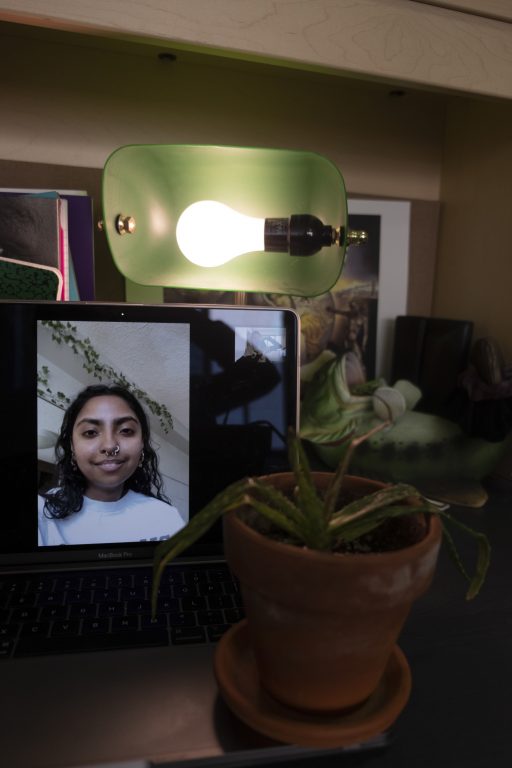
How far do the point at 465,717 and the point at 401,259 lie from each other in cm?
60

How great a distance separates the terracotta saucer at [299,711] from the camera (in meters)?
0.26

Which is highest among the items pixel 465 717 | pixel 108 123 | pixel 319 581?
pixel 108 123

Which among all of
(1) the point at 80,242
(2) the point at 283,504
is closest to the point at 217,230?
(1) the point at 80,242

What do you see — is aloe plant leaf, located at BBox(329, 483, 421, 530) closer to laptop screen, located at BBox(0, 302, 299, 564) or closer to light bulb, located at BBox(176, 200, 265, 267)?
laptop screen, located at BBox(0, 302, 299, 564)

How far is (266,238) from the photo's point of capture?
552mm

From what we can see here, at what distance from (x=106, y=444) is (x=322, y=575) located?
283mm

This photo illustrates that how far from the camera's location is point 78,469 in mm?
476

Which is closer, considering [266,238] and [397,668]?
[397,668]

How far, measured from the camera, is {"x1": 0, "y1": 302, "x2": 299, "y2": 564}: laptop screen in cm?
47

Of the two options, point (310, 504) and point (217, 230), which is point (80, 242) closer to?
point (217, 230)

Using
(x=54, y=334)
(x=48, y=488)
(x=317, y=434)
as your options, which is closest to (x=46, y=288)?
(x=54, y=334)

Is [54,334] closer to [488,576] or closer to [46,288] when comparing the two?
[46,288]

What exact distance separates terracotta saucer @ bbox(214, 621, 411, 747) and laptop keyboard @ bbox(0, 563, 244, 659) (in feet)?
0.22

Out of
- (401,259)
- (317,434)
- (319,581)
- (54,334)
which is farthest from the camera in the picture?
(401,259)
